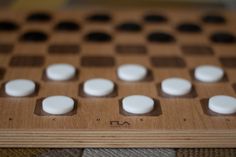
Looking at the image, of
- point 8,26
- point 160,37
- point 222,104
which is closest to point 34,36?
point 8,26

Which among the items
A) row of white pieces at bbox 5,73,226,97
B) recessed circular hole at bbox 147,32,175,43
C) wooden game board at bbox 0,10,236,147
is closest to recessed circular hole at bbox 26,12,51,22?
wooden game board at bbox 0,10,236,147

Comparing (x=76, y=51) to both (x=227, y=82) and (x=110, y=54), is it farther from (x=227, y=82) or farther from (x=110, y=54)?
(x=227, y=82)

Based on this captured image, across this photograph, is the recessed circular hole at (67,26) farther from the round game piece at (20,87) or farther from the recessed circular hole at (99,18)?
the round game piece at (20,87)

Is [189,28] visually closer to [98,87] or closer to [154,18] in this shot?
[154,18]

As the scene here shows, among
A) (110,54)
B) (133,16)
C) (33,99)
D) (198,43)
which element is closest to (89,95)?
(33,99)

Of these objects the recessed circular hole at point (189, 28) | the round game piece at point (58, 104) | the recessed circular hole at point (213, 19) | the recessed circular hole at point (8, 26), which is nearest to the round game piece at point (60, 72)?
the round game piece at point (58, 104)

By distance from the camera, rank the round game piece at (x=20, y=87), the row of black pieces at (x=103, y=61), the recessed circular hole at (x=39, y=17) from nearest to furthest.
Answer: the round game piece at (x=20, y=87) < the row of black pieces at (x=103, y=61) < the recessed circular hole at (x=39, y=17)
